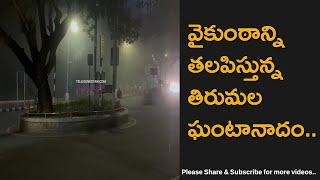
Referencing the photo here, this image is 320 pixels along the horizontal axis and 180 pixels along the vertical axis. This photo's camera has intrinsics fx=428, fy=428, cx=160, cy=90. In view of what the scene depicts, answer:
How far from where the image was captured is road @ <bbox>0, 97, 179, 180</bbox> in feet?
32.2

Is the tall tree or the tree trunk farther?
the tree trunk

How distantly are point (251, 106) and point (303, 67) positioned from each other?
0.75m

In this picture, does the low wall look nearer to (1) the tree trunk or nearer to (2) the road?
(2) the road

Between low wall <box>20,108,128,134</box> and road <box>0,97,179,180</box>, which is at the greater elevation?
low wall <box>20,108,128,134</box>

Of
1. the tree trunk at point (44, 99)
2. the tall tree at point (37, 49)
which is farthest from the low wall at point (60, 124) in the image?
the tall tree at point (37, 49)

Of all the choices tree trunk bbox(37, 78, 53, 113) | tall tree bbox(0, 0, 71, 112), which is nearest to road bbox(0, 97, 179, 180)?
tree trunk bbox(37, 78, 53, 113)

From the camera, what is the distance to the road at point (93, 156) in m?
9.82

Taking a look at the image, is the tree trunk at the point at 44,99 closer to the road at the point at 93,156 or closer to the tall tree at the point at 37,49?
the tall tree at the point at 37,49

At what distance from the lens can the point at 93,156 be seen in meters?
12.1

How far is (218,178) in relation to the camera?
524 cm

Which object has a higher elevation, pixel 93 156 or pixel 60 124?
pixel 60 124

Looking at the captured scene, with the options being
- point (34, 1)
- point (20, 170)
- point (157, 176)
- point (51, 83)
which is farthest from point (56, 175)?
point (51, 83)

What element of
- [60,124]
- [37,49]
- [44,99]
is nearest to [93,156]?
[60,124]

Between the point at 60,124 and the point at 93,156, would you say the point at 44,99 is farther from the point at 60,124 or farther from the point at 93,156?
the point at 93,156
